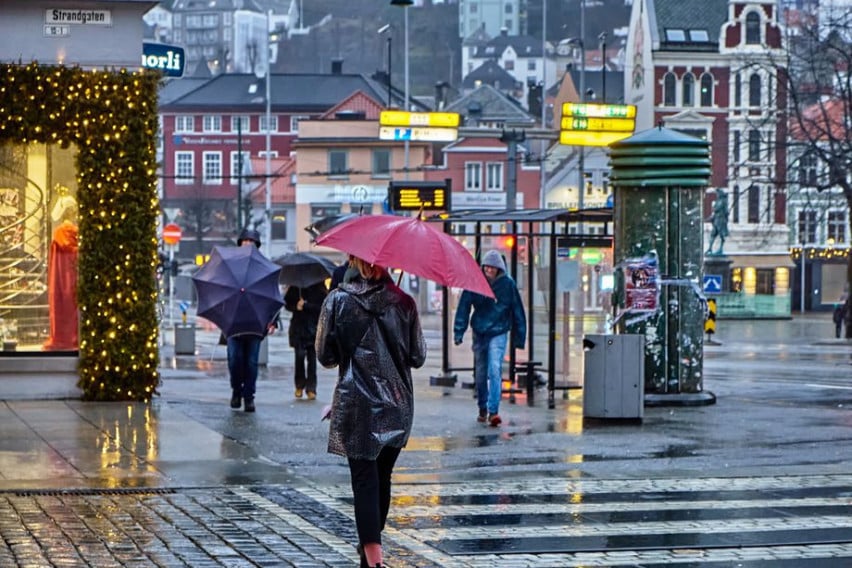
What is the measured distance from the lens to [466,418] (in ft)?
59.7

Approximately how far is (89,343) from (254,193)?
86.6 meters

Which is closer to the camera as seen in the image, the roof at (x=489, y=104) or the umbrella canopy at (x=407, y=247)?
the umbrella canopy at (x=407, y=247)

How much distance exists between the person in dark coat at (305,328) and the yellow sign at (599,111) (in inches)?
781

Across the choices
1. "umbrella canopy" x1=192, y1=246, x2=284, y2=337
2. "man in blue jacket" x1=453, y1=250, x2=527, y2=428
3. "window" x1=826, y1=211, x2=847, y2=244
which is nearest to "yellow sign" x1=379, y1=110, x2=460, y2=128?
"umbrella canopy" x1=192, y1=246, x2=284, y2=337

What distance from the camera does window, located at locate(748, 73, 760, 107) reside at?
87.1 metres

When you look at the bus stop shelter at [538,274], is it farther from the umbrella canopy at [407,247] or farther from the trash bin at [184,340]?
the trash bin at [184,340]

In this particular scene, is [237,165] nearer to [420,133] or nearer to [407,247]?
[420,133]

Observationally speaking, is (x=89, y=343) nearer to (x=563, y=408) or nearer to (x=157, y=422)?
(x=157, y=422)

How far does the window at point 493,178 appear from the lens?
8931 cm

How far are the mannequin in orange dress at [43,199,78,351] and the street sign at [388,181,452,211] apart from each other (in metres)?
9.57

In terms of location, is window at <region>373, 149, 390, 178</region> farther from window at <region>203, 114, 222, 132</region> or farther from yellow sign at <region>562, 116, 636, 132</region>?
yellow sign at <region>562, 116, 636, 132</region>

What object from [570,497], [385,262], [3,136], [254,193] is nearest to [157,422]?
[3,136]

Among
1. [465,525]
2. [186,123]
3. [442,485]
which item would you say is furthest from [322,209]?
[465,525]

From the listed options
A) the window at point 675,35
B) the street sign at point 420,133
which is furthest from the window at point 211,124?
the street sign at point 420,133
